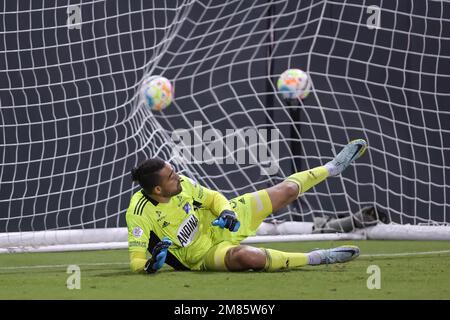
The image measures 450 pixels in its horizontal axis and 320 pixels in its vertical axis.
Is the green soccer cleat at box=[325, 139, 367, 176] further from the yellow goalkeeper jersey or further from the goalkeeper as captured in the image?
the yellow goalkeeper jersey

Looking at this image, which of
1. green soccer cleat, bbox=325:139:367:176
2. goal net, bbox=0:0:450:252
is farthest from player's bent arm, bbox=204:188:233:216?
goal net, bbox=0:0:450:252

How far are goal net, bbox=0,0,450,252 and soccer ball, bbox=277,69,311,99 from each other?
1.07ft

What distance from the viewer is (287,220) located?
1070 cm

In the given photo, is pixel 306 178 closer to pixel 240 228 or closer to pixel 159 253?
pixel 240 228

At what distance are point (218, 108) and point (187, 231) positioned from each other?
17.3 ft

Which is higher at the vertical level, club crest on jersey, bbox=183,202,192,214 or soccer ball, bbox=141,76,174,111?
soccer ball, bbox=141,76,174,111

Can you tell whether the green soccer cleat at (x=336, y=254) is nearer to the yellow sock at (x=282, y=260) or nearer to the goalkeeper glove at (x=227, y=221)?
the yellow sock at (x=282, y=260)

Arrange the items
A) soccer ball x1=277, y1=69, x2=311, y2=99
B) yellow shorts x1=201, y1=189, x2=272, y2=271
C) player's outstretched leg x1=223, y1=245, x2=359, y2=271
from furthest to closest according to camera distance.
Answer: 1. soccer ball x1=277, y1=69, x2=311, y2=99
2. yellow shorts x1=201, y1=189, x2=272, y2=271
3. player's outstretched leg x1=223, y1=245, x2=359, y2=271

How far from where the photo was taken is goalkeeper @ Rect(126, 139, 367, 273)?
5.51 meters

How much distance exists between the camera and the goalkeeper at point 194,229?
551 centimetres

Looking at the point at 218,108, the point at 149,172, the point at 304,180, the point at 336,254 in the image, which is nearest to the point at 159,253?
the point at 149,172

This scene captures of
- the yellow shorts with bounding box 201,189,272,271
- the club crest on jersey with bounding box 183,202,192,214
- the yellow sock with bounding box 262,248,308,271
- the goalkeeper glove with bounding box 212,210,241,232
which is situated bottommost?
the yellow sock with bounding box 262,248,308,271
